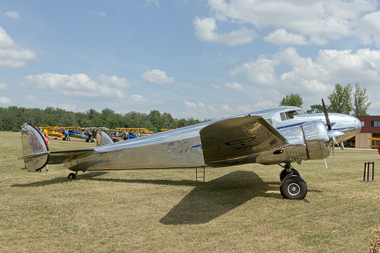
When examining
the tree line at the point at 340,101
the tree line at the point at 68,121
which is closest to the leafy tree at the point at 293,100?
the tree line at the point at 340,101

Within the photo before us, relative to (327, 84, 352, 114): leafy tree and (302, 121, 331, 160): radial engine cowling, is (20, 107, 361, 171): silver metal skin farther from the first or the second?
(327, 84, 352, 114): leafy tree

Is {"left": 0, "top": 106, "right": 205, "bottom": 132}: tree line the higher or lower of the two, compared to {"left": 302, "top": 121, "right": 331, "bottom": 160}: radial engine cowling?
higher

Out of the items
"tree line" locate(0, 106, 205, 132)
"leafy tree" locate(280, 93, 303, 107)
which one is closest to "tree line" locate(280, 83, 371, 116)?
"leafy tree" locate(280, 93, 303, 107)

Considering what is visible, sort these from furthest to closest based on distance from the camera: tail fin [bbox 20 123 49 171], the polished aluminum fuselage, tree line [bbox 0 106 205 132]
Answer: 1. tree line [bbox 0 106 205 132]
2. tail fin [bbox 20 123 49 171]
3. the polished aluminum fuselage

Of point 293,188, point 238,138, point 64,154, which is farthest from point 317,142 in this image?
point 64,154

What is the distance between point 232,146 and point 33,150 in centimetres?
645

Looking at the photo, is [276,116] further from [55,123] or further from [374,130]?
[55,123]

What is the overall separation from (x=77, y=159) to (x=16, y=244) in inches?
201

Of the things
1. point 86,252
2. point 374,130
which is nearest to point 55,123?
point 374,130

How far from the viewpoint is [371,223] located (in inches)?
185

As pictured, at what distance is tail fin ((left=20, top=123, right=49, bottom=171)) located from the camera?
26.1ft

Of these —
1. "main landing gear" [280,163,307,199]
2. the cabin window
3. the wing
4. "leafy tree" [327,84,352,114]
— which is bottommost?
"main landing gear" [280,163,307,199]

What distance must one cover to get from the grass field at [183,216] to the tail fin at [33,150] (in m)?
0.76

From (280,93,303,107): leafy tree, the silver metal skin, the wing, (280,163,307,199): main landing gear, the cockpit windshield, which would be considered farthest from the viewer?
(280,93,303,107): leafy tree
